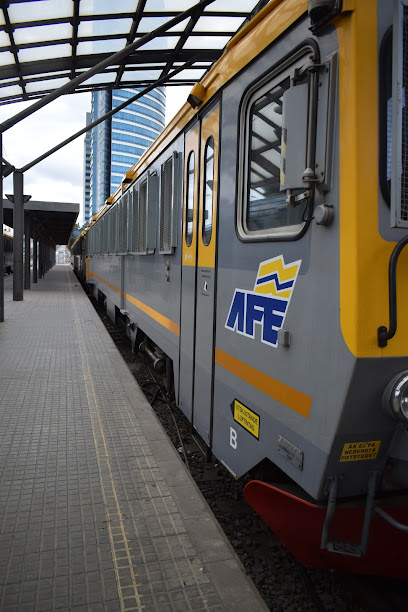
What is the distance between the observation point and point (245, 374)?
10.1ft

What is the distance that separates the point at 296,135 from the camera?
7.50ft

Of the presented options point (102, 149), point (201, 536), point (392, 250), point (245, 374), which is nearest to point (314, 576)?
point (201, 536)

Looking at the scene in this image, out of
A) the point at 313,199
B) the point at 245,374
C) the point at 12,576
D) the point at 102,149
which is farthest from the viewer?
the point at 102,149

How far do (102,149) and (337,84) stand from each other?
9478cm

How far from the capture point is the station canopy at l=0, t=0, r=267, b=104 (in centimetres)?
957

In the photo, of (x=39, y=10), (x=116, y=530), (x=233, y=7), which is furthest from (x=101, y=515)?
(x=233, y=7)

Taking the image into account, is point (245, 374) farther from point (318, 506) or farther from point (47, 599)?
point (47, 599)

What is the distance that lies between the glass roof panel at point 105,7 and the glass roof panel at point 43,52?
125 centimetres

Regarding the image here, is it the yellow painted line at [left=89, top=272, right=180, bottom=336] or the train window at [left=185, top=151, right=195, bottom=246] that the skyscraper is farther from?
the train window at [left=185, top=151, right=195, bottom=246]

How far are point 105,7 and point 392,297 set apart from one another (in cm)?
1019

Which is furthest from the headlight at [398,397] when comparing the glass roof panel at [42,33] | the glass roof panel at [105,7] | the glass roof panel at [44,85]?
the glass roof panel at [44,85]

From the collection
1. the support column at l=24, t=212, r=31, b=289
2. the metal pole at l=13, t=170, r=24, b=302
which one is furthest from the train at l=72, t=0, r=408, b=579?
the support column at l=24, t=212, r=31, b=289

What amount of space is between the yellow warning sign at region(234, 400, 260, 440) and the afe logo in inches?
18.1

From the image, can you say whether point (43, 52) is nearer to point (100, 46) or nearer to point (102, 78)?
point (100, 46)
